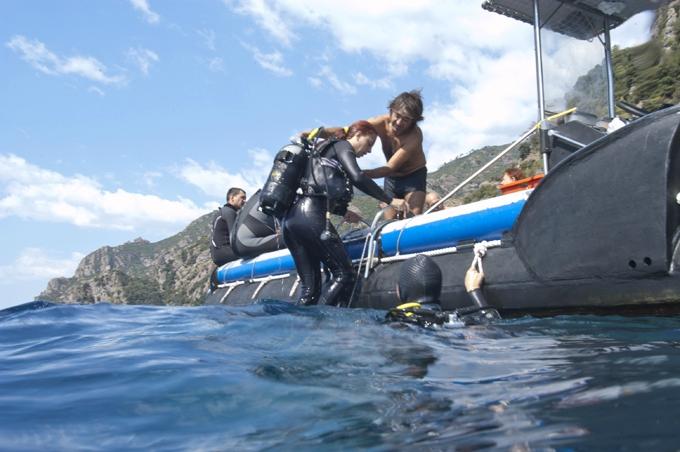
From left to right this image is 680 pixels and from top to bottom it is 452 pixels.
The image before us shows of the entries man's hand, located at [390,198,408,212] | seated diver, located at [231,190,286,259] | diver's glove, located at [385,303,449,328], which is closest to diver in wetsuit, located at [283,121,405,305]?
man's hand, located at [390,198,408,212]

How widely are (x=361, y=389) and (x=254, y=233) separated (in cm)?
655

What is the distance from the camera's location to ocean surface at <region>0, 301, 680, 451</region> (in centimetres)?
192

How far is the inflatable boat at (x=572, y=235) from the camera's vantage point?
12.0 ft

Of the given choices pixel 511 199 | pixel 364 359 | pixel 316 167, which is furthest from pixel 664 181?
pixel 316 167

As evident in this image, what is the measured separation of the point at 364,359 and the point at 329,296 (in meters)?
2.70

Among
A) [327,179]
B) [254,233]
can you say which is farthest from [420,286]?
[254,233]

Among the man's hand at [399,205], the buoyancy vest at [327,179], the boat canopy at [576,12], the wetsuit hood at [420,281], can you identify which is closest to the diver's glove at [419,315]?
the wetsuit hood at [420,281]

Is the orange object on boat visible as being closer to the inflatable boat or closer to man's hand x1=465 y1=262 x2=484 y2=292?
the inflatable boat

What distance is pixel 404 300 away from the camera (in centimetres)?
439

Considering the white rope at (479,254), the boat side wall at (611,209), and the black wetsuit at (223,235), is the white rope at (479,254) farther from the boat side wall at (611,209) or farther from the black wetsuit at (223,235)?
the black wetsuit at (223,235)

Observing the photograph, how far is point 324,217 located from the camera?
5914 millimetres

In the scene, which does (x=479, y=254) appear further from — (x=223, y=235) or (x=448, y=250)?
(x=223, y=235)

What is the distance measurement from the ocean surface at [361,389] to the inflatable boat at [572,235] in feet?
0.85

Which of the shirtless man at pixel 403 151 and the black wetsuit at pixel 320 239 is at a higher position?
the shirtless man at pixel 403 151
